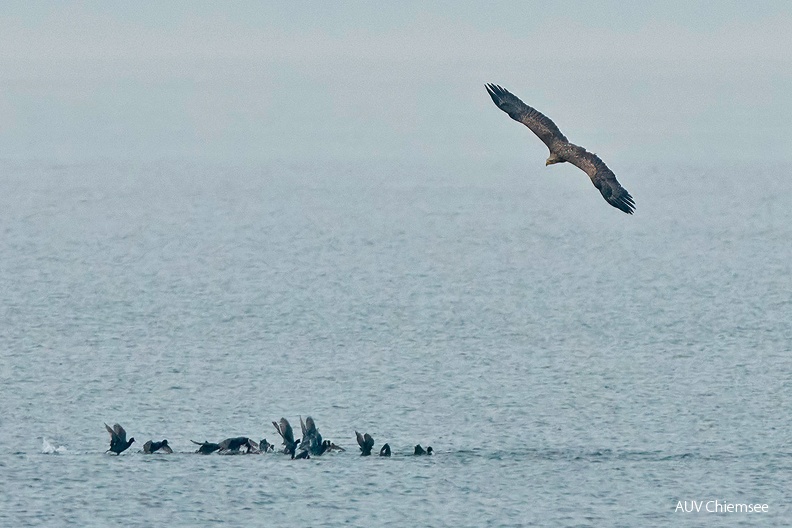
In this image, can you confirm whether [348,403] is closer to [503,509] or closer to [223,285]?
[503,509]

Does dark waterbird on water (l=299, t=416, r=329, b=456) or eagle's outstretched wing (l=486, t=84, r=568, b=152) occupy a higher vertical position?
eagle's outstretched wing (l=486, t=84, r=568, b=152)

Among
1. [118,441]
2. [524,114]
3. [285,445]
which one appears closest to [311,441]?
[285,445]

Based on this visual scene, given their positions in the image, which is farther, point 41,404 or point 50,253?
point 50,253

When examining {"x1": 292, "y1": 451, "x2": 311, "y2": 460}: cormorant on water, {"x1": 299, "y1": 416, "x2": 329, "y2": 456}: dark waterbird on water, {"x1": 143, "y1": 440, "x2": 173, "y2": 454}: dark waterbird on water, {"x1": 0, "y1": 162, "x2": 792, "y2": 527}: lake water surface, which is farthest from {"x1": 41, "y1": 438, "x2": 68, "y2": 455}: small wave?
{"x1": 299, "y1": 416, "x2": 329, "y2": 456}: dark waterbird on water

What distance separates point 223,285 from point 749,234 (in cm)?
8063

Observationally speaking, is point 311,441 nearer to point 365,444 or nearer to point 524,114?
point 365,444

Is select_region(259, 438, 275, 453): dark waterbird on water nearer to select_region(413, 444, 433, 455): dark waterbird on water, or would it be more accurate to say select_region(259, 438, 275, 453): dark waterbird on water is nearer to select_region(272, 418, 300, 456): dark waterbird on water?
select_region(272, 418, 300, 456): dark waterbird on water

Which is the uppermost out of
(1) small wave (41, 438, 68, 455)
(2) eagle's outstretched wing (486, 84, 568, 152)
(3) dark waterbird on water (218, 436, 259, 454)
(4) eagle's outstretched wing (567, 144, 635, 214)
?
(2) eagle's outstretched wing (486, 84, 568, 152)

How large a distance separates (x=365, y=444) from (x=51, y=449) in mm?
11434

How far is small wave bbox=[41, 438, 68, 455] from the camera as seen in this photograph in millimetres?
54531

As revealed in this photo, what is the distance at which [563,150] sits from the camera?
1443 inches

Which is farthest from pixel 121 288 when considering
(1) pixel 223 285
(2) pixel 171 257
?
(2) pixel 171 257

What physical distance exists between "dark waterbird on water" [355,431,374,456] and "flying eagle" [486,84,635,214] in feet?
60.8

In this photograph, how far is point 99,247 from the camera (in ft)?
530
